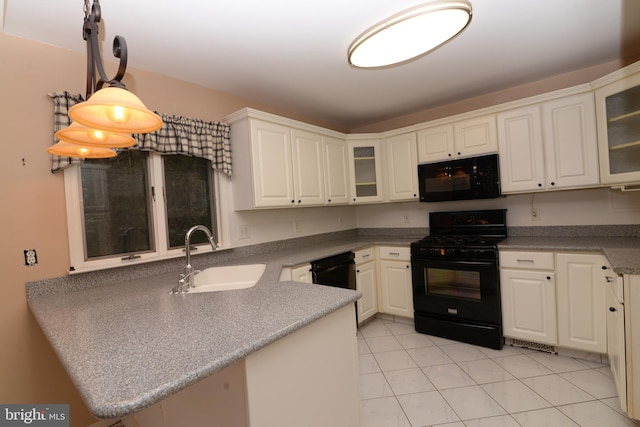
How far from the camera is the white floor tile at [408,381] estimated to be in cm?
207

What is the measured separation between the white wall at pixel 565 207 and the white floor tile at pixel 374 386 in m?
1.87

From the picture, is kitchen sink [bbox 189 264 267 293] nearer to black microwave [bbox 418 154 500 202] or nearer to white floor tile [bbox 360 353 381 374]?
white floor tile [bbox 360 353 381 374]

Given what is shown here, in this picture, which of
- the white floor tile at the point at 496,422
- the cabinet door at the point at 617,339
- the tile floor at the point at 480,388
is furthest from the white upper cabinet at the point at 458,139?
the white floor tile at the point at 496,422

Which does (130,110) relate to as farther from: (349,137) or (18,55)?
(349,137)

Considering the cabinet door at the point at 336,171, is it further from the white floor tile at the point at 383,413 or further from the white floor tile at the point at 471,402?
the white floor tile at the point at 471,402

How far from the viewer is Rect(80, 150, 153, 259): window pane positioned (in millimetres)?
1937

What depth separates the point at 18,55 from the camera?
1.68 meters

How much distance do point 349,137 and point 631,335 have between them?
278cm

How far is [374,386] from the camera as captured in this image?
7.00 feet

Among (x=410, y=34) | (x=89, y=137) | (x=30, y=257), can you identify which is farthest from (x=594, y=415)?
(x=30, y=257)

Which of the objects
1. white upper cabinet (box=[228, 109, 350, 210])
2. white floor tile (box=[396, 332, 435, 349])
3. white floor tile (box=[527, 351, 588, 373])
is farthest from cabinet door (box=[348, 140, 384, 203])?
white floor tile (box=[527, 351, 588, 373])

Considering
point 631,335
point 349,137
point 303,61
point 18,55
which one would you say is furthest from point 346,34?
point 631,335

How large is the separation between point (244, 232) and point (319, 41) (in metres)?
1.67

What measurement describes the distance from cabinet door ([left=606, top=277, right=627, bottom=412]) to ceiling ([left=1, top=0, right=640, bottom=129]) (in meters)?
1.64
